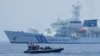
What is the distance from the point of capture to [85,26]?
592 feet

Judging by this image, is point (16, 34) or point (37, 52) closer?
point (37, 52)

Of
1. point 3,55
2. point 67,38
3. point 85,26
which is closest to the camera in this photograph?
point 3,55

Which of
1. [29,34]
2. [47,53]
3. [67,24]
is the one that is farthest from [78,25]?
[47,53]

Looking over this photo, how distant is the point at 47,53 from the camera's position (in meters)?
92.7

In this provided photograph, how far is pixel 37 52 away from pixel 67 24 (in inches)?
3196

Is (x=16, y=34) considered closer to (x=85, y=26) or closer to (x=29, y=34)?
(x=29, y=34)

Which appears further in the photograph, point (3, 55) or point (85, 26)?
point (85, 26)

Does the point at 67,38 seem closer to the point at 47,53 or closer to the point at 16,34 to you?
the point at 16,34

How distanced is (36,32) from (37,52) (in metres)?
82.8

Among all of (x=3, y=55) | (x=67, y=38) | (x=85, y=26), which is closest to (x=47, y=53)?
(x=3, y=55)

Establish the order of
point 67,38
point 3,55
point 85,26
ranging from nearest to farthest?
point 3,55 → point 67,38 → point 85,26

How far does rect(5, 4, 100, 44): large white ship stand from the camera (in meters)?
167

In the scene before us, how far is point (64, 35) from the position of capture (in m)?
167

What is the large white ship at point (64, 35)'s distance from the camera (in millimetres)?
166750
